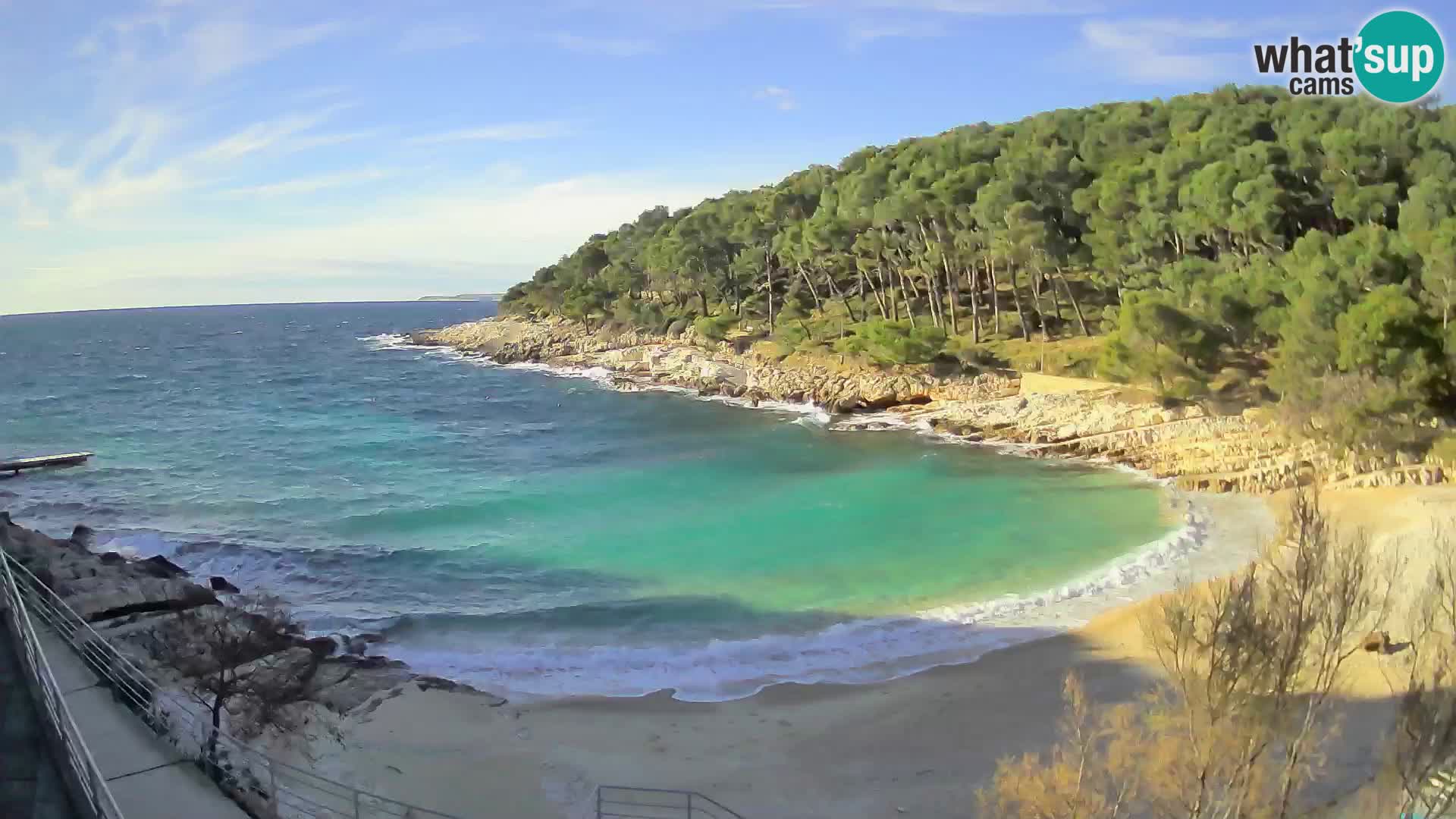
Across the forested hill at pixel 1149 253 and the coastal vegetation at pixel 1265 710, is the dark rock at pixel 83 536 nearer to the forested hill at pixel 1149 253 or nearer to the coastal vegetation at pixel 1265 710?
the coastal vegetation at pixel 1265 710

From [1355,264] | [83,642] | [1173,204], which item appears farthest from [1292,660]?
[1173,204]

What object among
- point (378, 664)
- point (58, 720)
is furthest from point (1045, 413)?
point (58, 720)

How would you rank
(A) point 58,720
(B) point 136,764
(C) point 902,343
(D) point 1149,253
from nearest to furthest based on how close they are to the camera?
1. (A) point 58,720
2. (B) point 136,764
3. (D) point 1149,253
4. (C) point 902,343

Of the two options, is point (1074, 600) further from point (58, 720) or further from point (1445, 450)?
point (58, 720)

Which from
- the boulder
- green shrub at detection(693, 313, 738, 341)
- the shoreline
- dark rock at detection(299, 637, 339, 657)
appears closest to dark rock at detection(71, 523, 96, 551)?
dark rock at detection(299, 637, 339, 657)

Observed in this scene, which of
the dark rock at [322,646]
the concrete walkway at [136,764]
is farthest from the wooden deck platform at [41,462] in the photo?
the concrete walkway at [136,764]

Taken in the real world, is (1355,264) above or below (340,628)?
above

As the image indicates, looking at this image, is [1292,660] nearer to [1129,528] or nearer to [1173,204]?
[1129,528]
